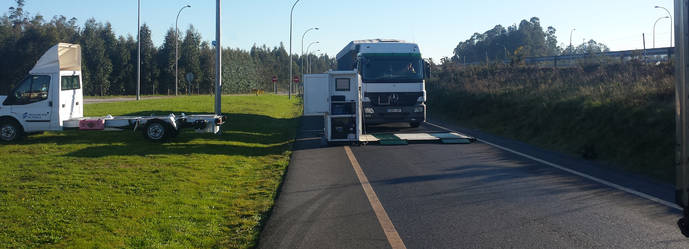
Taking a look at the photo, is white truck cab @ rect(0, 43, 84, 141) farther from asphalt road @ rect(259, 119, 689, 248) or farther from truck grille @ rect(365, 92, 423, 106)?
truck grille @ rect(365, 92, 423, 106)

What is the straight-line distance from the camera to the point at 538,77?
28969mm

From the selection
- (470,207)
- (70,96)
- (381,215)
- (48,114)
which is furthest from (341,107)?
(381,215)

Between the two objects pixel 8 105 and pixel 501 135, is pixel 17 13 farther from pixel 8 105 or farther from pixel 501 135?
pixel 501 135

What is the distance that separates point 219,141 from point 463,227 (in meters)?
12.3

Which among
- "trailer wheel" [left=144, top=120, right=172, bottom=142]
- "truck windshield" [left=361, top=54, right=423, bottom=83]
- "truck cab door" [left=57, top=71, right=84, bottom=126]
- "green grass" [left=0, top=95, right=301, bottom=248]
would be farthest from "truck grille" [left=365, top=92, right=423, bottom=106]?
"truck cab door" [left=57, top=71, right=84, bottom=126]

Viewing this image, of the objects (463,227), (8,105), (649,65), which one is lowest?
(463,227)

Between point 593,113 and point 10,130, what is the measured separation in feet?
55.3

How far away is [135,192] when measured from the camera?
9.21 metres

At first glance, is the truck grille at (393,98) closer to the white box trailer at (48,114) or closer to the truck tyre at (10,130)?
the white box trailer at (48,114)

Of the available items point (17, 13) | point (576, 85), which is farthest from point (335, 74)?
point (17, 13)

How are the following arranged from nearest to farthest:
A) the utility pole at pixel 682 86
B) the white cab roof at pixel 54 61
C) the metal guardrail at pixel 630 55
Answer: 1. the utility pole at pixel 682 86
2. the white cab roof at pixel 54 61
3. the metal guardrail at pixel 630 55

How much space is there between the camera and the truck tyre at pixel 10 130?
16.9 meters

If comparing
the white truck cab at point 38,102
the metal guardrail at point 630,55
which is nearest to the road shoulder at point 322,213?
the white truck cab at point 38,102

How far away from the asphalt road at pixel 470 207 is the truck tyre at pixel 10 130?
947 centimetres
